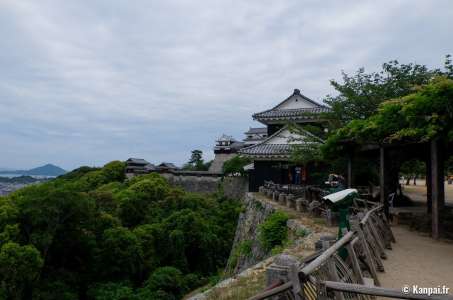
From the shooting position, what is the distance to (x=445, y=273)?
6.29 metres

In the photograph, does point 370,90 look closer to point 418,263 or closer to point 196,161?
point 418,263

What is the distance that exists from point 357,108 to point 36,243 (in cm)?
1638

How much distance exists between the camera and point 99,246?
18.8 metres

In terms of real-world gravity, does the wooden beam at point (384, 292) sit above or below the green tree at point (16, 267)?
above

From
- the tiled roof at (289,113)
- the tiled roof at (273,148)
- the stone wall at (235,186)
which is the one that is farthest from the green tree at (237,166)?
the tiled roof at (273,148)

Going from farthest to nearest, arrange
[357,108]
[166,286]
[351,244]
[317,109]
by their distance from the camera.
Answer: [317,109] < [166,286] < [357,108] < [351,244]

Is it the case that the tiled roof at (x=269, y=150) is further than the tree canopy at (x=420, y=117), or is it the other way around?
the tiled roof at (x=269, y=150)

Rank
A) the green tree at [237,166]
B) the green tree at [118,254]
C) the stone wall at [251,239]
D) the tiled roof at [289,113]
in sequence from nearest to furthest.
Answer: the stone wall at [251,239] < the green tree at [118,254] < the tiled roof at [289,113] < the green tree at [237,166]

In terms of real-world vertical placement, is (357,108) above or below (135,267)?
above

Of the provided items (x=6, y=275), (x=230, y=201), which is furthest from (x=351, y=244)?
(x=230, y=201)

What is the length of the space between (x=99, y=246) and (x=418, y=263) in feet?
53.8

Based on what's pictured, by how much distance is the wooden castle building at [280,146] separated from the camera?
67.9 feet

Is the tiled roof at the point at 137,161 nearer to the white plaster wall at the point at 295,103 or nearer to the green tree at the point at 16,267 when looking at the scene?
the white plaster wall at the point at 295,103

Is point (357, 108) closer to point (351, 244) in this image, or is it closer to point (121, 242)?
point (351, 244)
